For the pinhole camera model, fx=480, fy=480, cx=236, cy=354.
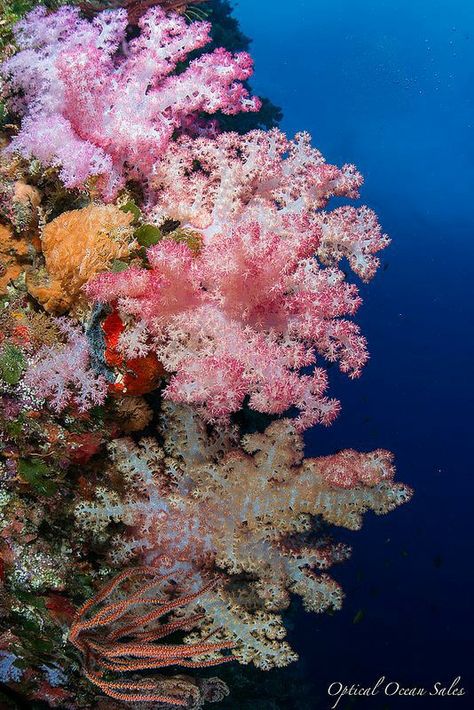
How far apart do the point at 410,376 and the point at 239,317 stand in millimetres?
23399

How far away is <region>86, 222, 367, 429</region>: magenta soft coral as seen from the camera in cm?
279

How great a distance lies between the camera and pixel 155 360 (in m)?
3.11

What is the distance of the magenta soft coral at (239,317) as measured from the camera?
9.16 ft

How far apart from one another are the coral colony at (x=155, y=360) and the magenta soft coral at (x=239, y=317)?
0.01m

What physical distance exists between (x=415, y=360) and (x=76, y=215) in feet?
81.4

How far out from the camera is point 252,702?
9.16 metres

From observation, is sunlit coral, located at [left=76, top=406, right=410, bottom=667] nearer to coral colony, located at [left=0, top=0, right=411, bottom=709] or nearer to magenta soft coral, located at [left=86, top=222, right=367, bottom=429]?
coral colony, located at [left=0, top=0, right=411, bottom=709]

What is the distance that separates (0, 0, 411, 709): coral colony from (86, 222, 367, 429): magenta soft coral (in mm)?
14

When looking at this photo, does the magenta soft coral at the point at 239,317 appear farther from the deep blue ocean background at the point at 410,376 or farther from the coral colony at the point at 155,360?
the deep blue ocean background at the point at 410,376

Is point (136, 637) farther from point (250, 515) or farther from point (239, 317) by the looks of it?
point (239, 317)

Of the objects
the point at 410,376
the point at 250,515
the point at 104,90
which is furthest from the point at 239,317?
the point at 410,376

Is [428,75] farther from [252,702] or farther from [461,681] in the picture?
[252,702]

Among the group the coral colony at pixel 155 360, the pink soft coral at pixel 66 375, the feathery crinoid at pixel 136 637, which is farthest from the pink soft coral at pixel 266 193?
the feathery crinoid at pixel 136 637

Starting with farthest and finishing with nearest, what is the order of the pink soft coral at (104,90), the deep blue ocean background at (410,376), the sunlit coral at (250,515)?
the deep blue ocean background at (410,376)
the sunlit coral at (250,515)
the pink soft coral at (104,90)
